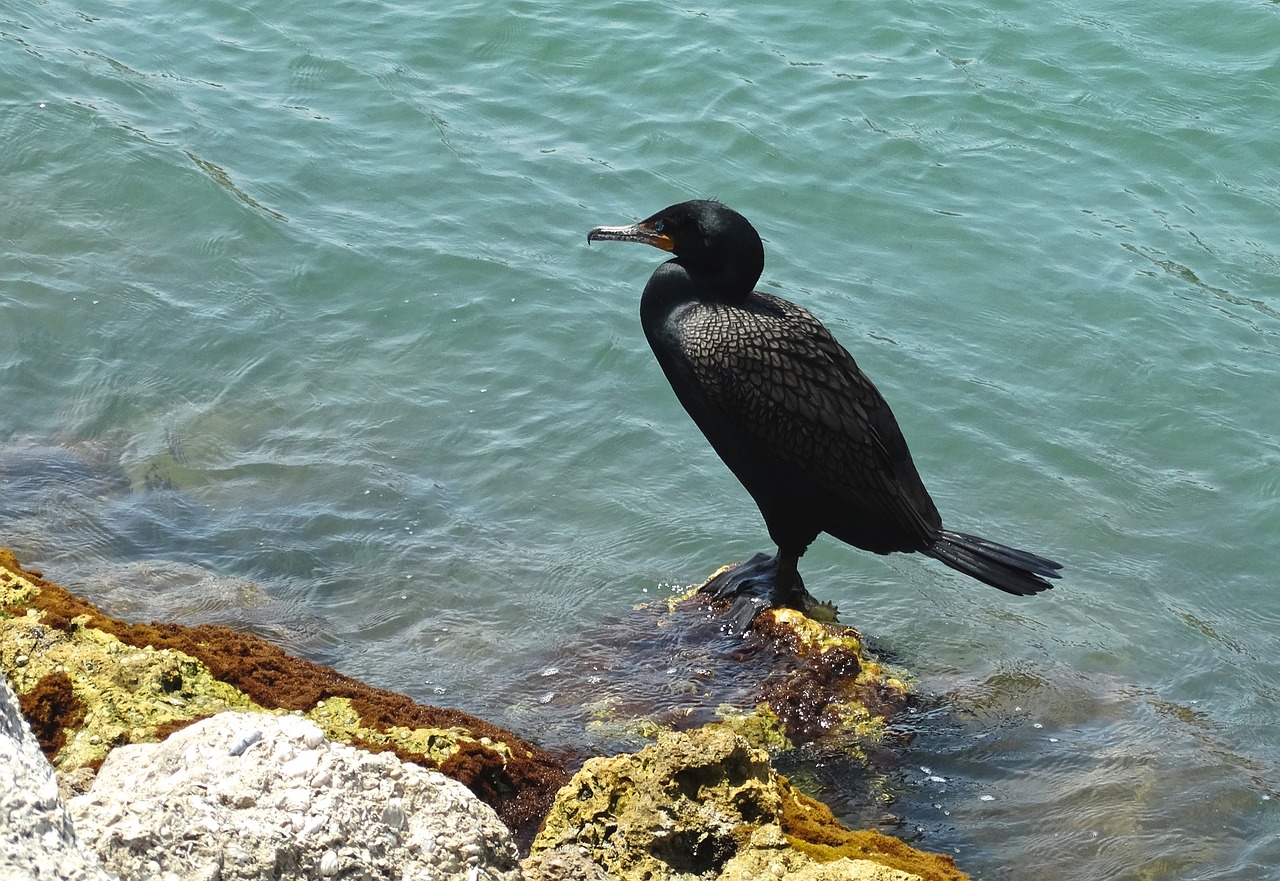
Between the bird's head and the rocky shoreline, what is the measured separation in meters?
1.52

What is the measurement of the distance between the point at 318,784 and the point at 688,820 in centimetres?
97

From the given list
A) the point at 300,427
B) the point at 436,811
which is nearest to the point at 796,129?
the point at 300,427

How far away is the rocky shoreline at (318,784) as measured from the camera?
7.55 feet

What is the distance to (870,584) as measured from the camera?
607cm

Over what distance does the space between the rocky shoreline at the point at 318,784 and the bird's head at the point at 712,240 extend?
152cm

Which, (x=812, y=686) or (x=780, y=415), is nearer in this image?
(x=812, y=686)

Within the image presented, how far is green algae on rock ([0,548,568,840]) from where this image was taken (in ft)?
10.7

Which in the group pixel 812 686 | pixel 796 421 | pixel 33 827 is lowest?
pixel 812 686

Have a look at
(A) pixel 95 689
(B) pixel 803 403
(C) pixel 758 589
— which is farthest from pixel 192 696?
(B) pixel 803 403

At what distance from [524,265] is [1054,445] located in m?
3.20

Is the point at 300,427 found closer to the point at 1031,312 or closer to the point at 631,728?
the point at 631,728

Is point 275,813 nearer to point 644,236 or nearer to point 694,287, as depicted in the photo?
point 694,287

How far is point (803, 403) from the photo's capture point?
16.1 ft

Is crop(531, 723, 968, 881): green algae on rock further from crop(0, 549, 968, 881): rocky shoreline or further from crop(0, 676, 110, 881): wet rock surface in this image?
crop(0, 676, 110, 881): wet rock surface
